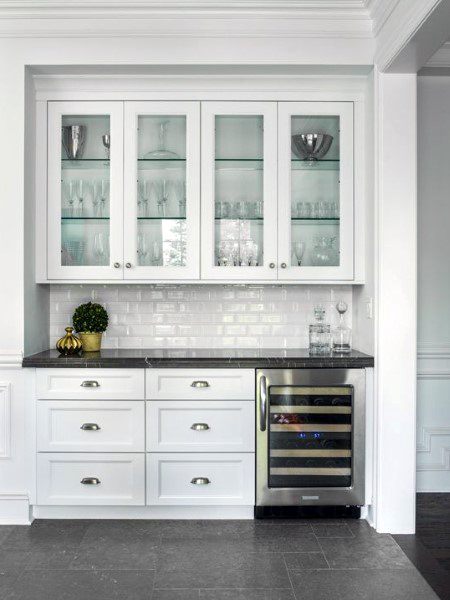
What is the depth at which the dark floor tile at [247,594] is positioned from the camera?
2492 millimetres

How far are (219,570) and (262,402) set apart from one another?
907mm

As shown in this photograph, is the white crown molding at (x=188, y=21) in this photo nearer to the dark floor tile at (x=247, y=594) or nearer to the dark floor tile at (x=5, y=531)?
the dark floor tile at (x=5, y=531)

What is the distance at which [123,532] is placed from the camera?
316 cm

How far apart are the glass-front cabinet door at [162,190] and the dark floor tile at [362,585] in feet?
5.81

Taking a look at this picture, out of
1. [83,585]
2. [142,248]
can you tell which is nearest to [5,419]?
[83,585]

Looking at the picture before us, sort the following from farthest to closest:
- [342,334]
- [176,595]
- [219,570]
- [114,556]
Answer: [342,334], [114,556], [219,570], [176,595]

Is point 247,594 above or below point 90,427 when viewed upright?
below

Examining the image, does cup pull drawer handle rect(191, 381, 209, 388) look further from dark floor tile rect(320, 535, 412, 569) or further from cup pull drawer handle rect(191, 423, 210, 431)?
dark floor tile rect(320, 535, 412, 569)

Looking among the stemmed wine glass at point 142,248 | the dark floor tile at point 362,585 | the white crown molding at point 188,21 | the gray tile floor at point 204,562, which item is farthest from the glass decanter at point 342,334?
the white crown molding at point 188,21

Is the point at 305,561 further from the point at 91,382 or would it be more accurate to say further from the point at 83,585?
the point at 91,382

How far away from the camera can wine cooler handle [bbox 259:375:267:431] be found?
3.26m

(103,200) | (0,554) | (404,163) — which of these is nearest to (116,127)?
(103,200)

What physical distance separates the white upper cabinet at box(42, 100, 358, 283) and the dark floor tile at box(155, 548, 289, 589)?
1540 millimetres

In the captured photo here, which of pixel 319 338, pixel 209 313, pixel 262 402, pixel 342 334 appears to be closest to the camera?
pixel 262 402
